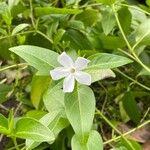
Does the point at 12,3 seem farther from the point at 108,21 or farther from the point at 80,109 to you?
the point at 80,109

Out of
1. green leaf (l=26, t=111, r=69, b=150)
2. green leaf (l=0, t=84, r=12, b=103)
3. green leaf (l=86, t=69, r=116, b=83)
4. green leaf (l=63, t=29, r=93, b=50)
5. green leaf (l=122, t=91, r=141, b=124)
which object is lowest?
green leaf (l=122, t=91, r=141, b=124)

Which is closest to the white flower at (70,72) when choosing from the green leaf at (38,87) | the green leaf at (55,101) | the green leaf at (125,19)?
the green leaf at (55,101)

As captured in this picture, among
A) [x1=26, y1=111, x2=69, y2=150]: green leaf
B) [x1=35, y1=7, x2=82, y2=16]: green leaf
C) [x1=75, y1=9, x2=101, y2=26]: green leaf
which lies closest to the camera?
[x1=26, y1=111, x2=69, y2=150]: green leaf

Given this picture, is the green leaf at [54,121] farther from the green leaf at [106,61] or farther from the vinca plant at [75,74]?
the green leaf at [106,61]

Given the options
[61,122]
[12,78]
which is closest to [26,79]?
[12,78]

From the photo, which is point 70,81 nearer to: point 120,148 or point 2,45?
point 120,148

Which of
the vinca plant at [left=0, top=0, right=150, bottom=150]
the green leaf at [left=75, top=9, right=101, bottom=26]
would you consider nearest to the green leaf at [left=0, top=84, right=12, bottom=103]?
the vinca plant at [left=0, top=0, right=150, bottom=150]

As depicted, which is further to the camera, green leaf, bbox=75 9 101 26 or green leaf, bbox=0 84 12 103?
green leaf, bbox=75 9 101 26

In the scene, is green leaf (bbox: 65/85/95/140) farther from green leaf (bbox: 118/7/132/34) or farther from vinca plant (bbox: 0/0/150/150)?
green leaf (bbox: 118/7/132/34)

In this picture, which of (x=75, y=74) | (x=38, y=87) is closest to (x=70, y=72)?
(x=75, y=74)
